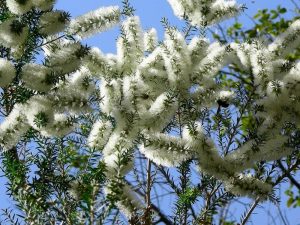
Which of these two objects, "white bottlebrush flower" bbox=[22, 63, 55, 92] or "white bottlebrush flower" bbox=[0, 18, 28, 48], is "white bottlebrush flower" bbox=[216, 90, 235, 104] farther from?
"white bottlebrush flower" bbox=[0, 18, 28, 48]

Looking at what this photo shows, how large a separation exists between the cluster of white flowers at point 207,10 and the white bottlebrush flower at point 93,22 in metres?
0.49

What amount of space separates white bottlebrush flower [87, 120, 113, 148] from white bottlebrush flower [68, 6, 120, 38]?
0.66 metres

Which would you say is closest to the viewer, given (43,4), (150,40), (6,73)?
(6,73)

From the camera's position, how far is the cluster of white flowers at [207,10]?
148 inches

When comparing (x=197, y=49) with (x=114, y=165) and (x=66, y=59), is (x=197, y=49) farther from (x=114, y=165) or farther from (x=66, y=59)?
(x=114, y=165)

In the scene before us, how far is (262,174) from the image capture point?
340 centimetres

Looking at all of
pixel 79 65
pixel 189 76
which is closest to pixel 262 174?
pixel 189 76

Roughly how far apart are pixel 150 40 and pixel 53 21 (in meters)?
0.85

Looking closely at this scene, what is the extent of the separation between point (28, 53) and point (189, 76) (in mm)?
997

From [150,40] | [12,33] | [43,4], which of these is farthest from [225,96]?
[12,33]

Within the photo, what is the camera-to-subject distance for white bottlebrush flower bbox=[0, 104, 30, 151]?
10.0 feet

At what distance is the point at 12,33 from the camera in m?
3.21

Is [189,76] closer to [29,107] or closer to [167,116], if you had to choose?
[167,116]

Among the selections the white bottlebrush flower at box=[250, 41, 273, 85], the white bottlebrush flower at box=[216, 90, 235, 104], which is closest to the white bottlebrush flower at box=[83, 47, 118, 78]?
the white bottlebrush flower at box=[216, 90, 235, 104]
